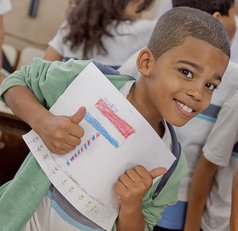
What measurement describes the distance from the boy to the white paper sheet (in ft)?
0.09

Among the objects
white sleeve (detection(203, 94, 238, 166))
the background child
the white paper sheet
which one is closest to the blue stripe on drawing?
the white paper sheet

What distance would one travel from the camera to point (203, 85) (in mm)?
820

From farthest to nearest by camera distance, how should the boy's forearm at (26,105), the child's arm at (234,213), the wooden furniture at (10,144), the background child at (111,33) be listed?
the background child at (111,33)
the wooden furniture at (10,144)
the boy's forearm at (26,105)
the child's arm at (234,213)

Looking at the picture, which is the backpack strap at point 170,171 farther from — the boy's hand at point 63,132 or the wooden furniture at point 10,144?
the wooden furniture at point 10,144

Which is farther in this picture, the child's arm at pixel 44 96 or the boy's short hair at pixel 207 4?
the boy's short hair at pixel 207 4

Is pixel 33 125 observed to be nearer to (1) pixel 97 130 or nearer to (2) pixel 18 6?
(1) pixel 97 130

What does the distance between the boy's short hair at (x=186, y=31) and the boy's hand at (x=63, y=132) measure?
221mm

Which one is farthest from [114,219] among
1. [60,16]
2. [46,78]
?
[60,16]

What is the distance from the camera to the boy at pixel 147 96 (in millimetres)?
822

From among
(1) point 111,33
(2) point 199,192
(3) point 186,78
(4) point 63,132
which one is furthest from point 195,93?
(1) point 111,33

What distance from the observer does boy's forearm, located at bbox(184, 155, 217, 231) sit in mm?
Answer: 1232

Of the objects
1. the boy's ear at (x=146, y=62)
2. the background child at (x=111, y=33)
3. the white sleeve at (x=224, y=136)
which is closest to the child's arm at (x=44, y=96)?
the boy's ear at (x=146, y=62)

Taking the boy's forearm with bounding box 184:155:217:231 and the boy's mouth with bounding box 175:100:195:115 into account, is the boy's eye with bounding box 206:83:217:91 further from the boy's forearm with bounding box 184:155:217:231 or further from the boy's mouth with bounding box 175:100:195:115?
the boy's forearm with bounding box 184:155:217:231

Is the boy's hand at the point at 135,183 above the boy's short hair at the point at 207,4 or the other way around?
the other way around
